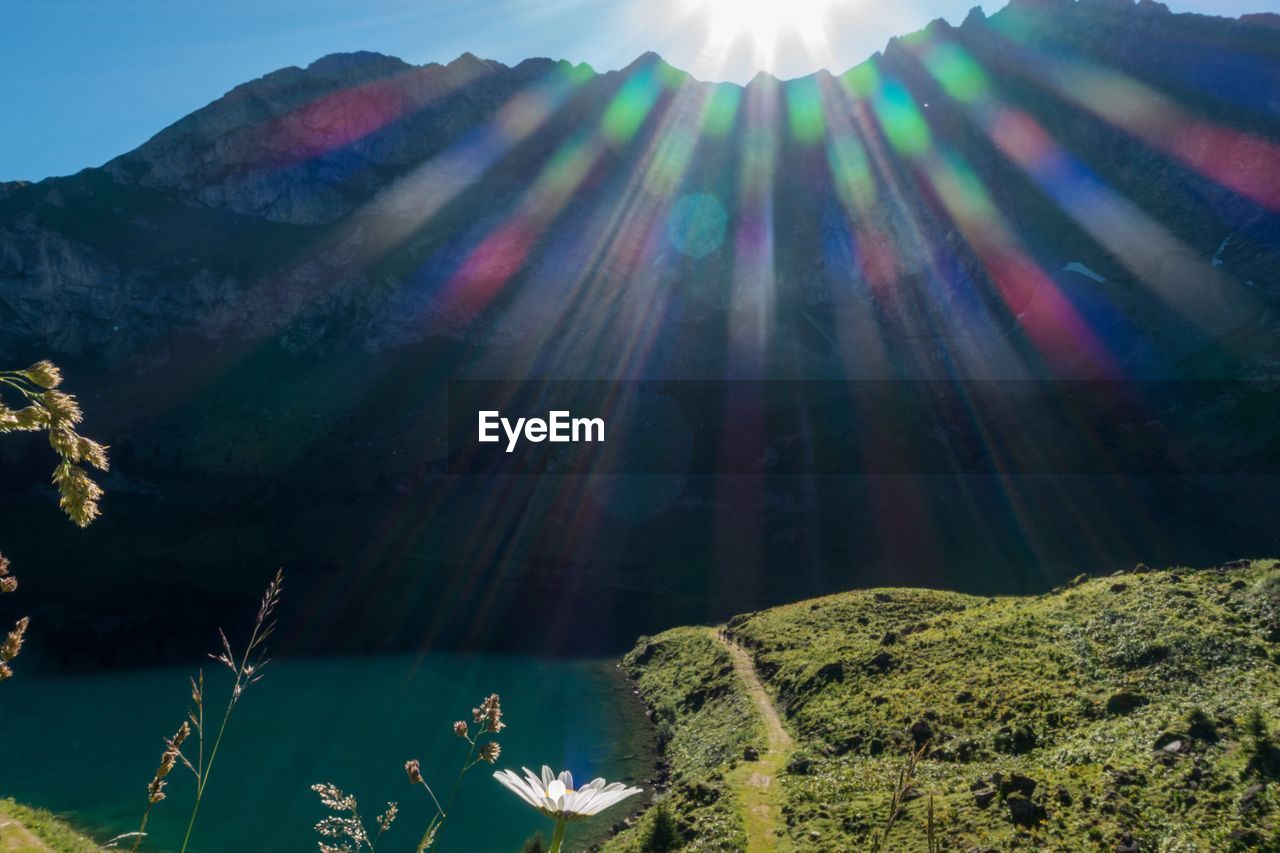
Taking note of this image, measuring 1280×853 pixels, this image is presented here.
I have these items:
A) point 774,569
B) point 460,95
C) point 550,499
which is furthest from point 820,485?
point 460,95

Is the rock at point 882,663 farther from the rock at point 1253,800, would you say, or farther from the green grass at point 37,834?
the green grass at point 37,834

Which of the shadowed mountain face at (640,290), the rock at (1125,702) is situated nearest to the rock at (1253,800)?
the rock at (1125,702)

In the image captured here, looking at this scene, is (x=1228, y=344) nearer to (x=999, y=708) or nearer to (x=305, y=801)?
(x=999, y=708)

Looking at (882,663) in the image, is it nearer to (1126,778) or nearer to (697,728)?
(697,728)

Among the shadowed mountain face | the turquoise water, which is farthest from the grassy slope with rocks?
the shadowed mountain face

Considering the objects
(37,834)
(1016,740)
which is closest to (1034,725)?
(1016,740)
